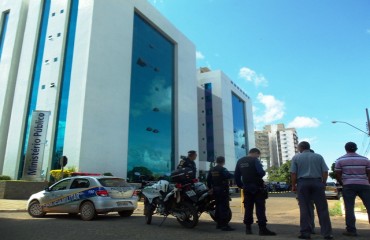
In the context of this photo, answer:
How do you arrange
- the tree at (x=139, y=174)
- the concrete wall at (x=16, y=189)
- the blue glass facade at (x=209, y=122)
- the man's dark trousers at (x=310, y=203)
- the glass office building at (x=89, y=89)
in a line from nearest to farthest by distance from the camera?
1. the man's dark trousers at (x=310, y=203)
2. the concrete wall at (x=16, y=189)
3. the glass office building at (x=89, y=89)
4. the tree at (x=139, y=174)
5. the blue glass facade at (x=209, y=122)

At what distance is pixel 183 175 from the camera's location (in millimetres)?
7895

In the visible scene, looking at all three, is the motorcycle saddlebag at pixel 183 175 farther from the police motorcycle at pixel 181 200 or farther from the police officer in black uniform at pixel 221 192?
the police officer in black uniform at pixel 221 192

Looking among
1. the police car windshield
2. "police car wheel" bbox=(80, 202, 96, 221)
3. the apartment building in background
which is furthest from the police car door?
the apartment building in background

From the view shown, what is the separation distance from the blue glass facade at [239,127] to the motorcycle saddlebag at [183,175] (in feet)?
216

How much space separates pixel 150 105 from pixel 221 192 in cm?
3296

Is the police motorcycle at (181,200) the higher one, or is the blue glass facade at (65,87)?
the blue glass facade at (65,87)

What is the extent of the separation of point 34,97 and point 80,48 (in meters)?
7.03

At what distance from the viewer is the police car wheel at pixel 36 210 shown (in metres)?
10.9

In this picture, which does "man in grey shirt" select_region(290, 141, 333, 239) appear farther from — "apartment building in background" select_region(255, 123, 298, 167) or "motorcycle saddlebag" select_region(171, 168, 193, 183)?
"apartment building in background" select_region(255, 123, 298, 167)

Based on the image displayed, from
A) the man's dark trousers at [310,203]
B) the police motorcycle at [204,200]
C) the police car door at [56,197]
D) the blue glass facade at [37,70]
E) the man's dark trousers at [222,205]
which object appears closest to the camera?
the man's dark trousers at [310,203]

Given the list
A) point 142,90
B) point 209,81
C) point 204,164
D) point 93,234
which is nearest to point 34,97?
point 142,90

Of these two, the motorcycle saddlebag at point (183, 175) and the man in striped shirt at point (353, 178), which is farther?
the motorcycle saddlebag at point (183, 175)

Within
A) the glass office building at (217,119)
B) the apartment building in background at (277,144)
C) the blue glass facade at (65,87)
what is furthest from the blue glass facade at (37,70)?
the apartment building in background at (277,144)

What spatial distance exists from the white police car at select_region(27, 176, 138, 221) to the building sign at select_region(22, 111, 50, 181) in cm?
1295
